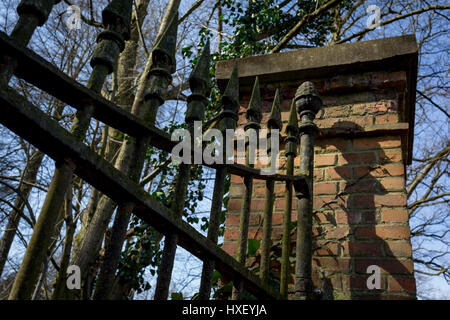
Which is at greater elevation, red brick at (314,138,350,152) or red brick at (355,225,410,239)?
red brick at (314,138,350,152)

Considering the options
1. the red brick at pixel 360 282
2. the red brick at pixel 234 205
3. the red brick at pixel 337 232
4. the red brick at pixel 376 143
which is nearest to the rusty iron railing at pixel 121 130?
the red brick at pixel 360 282

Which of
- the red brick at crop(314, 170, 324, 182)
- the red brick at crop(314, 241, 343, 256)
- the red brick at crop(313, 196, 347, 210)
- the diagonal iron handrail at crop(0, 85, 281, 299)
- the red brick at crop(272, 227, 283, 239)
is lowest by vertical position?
the diagonal iron handrail at crop(0, 85, 281, 299)

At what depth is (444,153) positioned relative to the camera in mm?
7430

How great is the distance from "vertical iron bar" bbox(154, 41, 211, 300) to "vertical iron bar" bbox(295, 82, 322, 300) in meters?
0.72

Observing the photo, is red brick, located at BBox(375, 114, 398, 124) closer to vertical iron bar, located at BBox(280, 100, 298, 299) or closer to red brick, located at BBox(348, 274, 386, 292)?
vertical iron bar, located at BBox(280, 100, 298, 299)

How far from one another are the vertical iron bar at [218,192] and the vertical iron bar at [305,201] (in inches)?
21.9

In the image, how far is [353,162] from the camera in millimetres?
2174

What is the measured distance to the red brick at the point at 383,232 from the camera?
1.91 m

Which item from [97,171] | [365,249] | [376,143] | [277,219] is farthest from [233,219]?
[97,171]


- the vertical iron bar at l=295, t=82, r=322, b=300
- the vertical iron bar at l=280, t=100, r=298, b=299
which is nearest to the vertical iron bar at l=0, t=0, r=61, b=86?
the vertical iron bar at l=280, t=100, r=298, b=299

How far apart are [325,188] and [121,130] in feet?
4.40

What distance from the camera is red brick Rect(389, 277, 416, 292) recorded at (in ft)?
5.90
